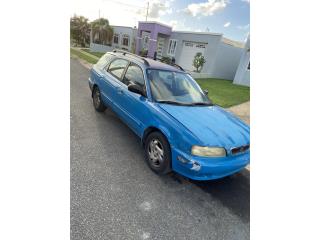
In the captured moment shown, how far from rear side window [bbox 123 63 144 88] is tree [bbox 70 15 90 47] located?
33.3m

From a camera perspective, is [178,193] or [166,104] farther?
[166,104]

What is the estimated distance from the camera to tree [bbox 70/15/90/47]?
31.9m

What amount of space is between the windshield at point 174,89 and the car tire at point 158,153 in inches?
25.8

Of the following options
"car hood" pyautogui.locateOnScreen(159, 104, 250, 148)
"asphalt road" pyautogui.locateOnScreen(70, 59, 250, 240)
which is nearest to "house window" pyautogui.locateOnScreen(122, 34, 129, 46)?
"asphalt road" pyautogui.locateOnScreen(70, 59, 250, 240)

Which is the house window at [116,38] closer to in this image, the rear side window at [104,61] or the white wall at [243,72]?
the white wall at [243,72]

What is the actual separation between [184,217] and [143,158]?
1.29m

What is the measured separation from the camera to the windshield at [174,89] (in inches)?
132

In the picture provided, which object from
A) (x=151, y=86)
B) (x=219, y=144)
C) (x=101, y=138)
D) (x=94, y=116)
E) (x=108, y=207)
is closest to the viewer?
(x=108, y=207)

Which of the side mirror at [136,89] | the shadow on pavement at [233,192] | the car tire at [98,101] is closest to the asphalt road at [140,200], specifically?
the shadow on pavement at [233,192]

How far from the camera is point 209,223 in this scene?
2.34 meters
